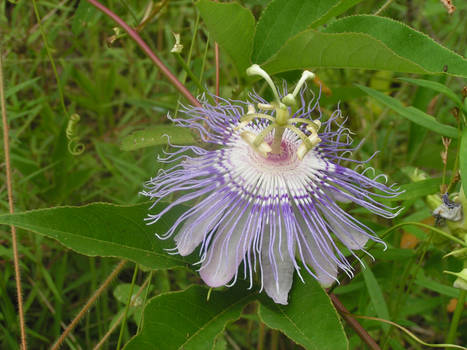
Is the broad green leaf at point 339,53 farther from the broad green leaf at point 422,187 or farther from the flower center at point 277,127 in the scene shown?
the broad green leaf at point 422,187

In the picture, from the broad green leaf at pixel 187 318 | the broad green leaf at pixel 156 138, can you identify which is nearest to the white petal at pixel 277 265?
the broad green leaf at pixel 187 318

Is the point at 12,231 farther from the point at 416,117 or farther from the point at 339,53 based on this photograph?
the point at 416,117

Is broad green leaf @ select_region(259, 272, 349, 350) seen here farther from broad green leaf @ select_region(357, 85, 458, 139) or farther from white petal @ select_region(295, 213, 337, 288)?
broad green leaf @ select_region(357, 85, 458, 139)

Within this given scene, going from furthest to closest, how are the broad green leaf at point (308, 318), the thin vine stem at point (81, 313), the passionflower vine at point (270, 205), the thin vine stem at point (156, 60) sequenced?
the thin vine stem at point (156, 60) → the thin vine stem at point (81, 313) → the passionflower vine at point (270, 205) → the broad green leaf at point (308, 318)

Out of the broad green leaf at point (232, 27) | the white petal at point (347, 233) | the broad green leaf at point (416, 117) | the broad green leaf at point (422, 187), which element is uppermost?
the broad green leaf at point (232, 27)

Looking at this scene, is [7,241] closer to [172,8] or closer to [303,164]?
[303,164]

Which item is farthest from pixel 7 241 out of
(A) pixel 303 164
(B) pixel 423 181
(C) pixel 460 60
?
(C) pixel 460 60
